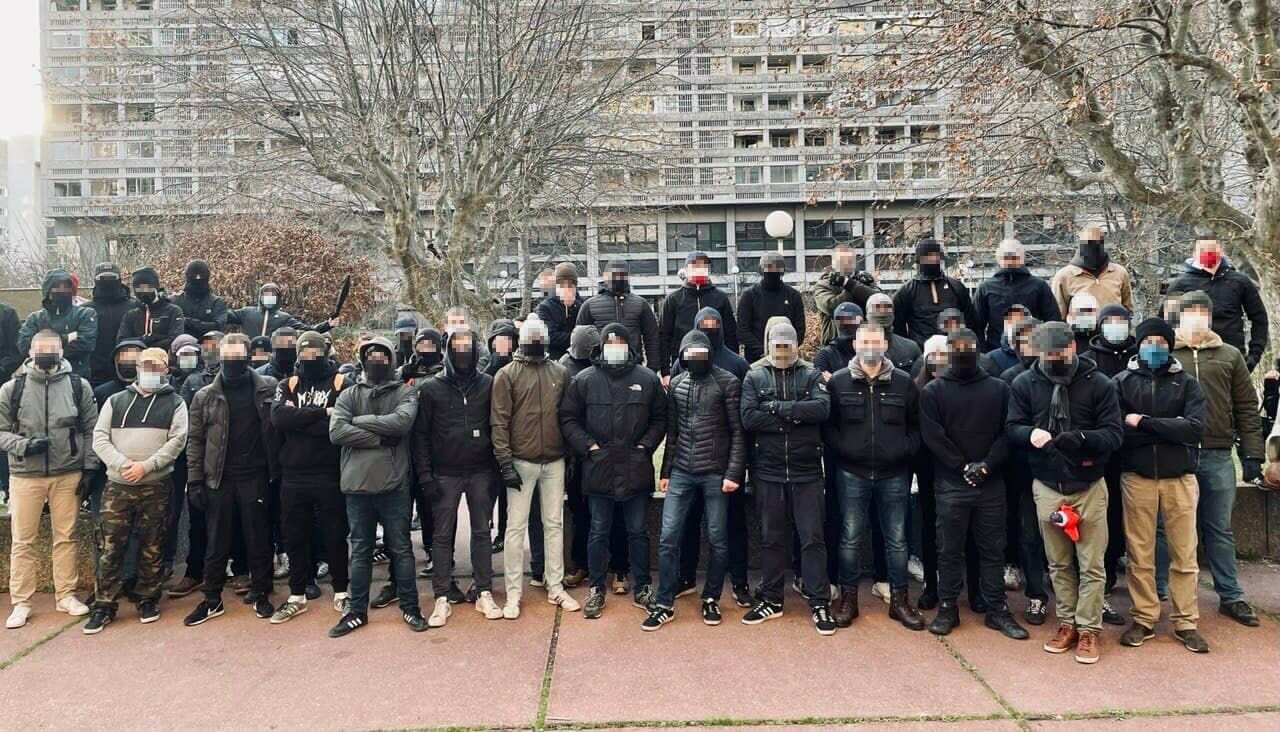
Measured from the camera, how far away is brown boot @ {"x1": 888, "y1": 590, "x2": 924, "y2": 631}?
17.6 ft

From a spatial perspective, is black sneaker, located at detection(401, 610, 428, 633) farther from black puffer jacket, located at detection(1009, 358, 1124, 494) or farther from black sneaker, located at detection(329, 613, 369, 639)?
black puffer jacket, located at detection(1009, 358, 1124, 494)

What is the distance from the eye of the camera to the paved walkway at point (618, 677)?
4211 millimetres

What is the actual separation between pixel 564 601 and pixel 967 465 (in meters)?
3.26

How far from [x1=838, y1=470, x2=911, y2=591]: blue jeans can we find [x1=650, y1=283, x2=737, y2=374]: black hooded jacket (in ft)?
6.93

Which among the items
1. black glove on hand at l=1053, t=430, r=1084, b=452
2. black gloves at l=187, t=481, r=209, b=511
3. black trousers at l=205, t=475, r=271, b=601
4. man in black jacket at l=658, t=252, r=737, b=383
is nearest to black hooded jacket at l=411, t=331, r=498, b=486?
black trousers at l=205, t=475, r=271, b=601

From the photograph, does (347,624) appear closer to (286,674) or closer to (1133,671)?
(286,674)

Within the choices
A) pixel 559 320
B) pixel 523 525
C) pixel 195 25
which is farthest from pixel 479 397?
pixel 195 25

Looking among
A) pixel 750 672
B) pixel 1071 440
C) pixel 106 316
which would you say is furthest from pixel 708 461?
pixel 106 316

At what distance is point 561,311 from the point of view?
749 centimetres

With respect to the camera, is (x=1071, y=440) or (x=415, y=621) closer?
(x=1071, y=440)

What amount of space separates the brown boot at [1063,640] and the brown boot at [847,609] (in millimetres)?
1269

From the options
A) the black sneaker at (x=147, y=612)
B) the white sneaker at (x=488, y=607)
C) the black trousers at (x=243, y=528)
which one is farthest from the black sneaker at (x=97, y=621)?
the white sneaker at (x=488, y=607)

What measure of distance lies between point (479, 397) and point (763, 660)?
9.52 ft

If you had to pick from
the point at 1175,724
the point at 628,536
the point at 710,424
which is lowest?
the point at 1175,724
